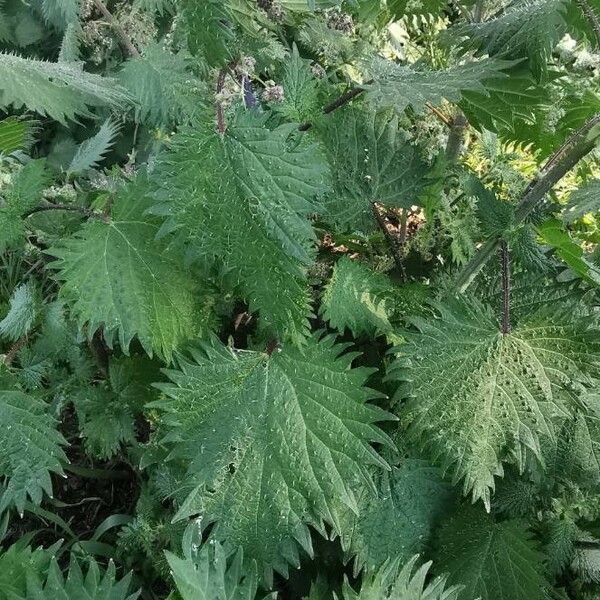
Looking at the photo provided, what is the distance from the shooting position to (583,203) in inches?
37.9

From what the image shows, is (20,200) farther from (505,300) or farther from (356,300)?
(505,300)

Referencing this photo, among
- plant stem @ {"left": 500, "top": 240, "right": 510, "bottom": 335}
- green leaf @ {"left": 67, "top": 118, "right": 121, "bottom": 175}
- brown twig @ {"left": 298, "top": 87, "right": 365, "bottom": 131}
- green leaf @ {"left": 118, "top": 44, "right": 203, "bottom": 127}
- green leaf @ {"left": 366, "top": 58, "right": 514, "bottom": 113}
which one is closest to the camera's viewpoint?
green leaf @ {"left": 366, "top": 58, "right": 514, "bottom": 113}

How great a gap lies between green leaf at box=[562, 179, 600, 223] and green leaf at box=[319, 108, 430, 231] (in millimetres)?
290

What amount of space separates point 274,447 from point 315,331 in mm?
210

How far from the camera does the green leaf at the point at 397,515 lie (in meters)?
1.09

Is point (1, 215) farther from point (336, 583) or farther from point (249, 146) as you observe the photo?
point (336, 583)

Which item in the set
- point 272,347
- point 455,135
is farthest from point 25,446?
point 455,135

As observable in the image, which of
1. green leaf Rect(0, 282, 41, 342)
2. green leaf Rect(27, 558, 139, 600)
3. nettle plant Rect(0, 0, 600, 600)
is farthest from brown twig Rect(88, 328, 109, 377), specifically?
green leaf Rect(27, 558, 139, 600)

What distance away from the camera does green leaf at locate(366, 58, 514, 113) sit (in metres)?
0.92

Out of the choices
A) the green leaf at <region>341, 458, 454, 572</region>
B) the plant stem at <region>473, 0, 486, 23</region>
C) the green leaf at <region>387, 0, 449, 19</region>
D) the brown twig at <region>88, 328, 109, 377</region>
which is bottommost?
the brown twig at <region>88, 328, 109, 377</region>

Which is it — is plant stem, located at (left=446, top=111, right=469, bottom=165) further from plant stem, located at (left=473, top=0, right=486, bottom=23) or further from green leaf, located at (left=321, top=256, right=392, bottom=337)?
green leaf, located at (left=321, top=256, right=392, bottom=337)

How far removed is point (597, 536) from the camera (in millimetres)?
1215

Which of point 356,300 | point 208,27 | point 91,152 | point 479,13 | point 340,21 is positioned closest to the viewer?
point 208,27

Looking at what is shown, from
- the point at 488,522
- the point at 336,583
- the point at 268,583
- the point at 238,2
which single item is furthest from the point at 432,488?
the point at 238,2
